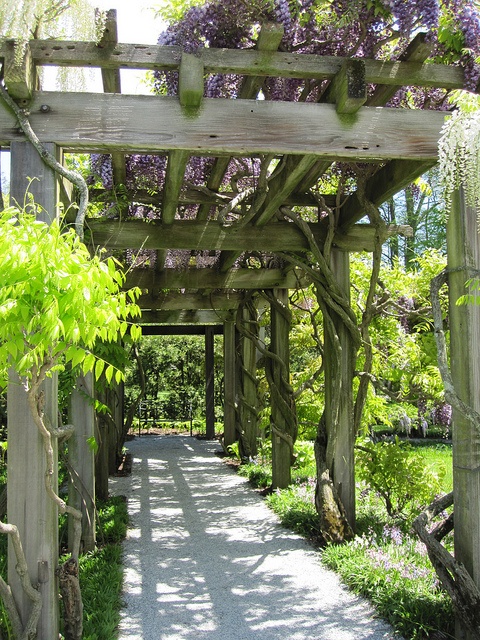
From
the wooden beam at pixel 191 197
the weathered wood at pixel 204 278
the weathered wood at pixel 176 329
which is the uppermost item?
the wooden beam at pixel 191 197

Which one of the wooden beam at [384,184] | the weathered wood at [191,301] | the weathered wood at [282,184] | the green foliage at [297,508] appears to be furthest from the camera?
the weathered wood at [191,301]

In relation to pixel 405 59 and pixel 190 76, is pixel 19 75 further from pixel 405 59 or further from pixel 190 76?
pixel 405 59

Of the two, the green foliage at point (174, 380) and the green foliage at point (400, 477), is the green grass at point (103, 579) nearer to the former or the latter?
the green foliage at point (400, 477)

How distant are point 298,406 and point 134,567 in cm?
345

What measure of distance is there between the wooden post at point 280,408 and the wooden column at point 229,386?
126 inches

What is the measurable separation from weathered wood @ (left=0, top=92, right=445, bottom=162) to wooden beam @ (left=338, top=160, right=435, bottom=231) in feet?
0.91

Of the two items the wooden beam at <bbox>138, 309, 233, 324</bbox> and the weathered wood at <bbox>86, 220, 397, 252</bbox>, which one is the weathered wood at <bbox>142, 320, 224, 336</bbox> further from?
the weathered wood at <bbox>86, 220, 397, 252</bbox>

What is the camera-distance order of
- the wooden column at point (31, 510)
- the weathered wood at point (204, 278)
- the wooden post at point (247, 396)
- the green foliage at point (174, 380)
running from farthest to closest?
the green foliage at point (174, 380) < the wooden post at point (247, 396) < the weathered wood at point (204, 278) < the wooden column at point (31, 510)

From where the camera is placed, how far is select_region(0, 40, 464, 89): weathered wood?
268 centimetres

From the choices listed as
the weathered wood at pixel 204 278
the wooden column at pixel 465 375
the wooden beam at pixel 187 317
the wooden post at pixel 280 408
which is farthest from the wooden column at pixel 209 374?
the wooden column at pixel 465 375

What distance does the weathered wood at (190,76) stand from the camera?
2670mm

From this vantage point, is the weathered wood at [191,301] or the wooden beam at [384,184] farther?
the weathered wood at [191,301]

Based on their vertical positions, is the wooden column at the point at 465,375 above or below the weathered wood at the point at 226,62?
below

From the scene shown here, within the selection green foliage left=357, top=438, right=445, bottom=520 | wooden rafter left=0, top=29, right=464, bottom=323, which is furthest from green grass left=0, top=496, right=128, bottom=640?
wooden rafter left=0, top=29, right=464, bottom=323
